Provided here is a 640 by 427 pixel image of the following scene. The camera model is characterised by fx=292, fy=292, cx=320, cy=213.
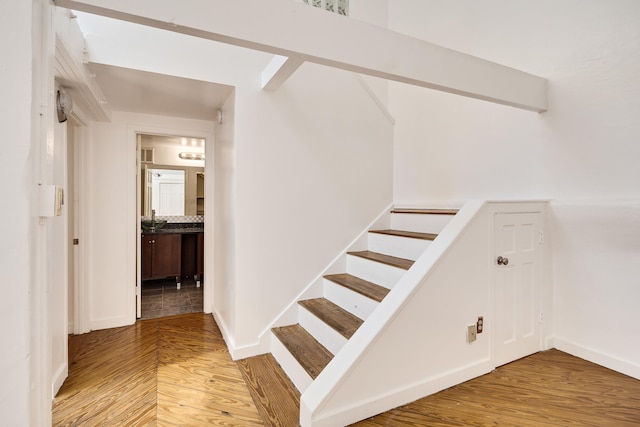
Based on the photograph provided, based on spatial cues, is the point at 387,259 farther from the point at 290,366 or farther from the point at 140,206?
the point at 140,206

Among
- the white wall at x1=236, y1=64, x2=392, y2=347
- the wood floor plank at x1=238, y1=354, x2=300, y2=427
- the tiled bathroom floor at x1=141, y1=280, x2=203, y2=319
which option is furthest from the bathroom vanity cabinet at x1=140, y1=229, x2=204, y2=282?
the wood floor plank at x1=238, y1=354, x2=300, y2=427

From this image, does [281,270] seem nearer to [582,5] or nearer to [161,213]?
[582,5]

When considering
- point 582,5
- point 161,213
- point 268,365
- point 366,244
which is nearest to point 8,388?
point 268,365

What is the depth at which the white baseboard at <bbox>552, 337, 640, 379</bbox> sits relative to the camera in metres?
1.91

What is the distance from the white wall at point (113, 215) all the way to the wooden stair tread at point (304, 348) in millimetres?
1791

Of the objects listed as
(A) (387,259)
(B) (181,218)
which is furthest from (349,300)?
(B) (181,218)

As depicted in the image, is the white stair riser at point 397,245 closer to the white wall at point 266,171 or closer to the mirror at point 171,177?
the white wall at point 266,171

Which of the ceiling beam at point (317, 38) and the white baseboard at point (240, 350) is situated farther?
the white baseboard at point (240, 350)

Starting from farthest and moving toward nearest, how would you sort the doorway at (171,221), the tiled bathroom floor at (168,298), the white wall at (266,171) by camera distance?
the doorway at (171,221), the tiled bathroom floor at (168,298), the white wall at (266,171)

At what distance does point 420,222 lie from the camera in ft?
9.16

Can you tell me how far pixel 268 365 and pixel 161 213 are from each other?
3.99m

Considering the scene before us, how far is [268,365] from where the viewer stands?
2.27 m

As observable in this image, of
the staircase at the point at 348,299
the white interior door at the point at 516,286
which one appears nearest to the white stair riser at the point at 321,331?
the staircase at the point at 348,299

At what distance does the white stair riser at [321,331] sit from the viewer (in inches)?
78.0
